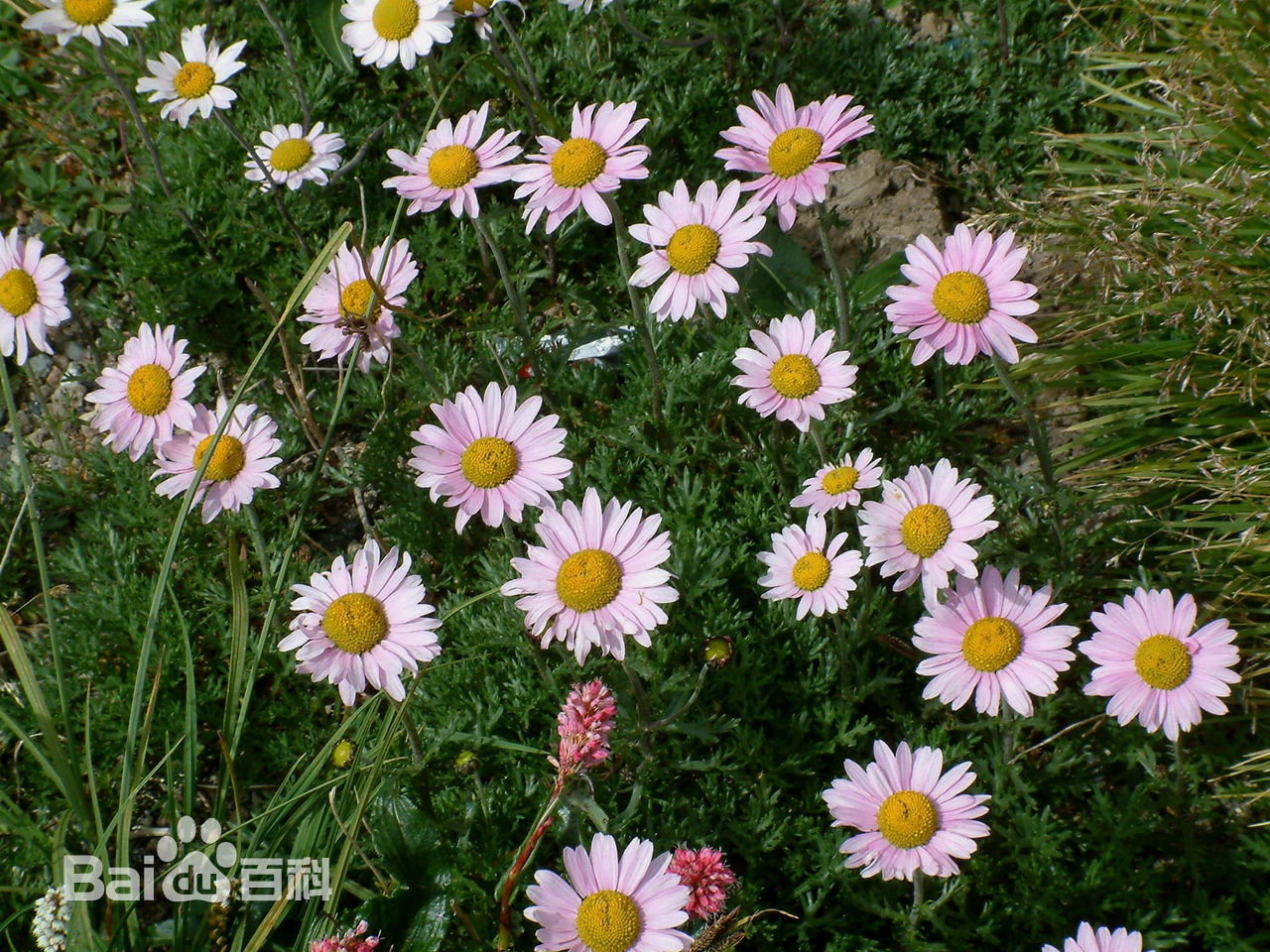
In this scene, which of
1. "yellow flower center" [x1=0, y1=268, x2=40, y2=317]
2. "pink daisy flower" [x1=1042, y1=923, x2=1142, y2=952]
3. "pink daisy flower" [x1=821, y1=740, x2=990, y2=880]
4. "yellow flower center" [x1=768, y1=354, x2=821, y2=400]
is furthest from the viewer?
"yellow flower center" [x1=0, y1=268, x2=40, y2=317]

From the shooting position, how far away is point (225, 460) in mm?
2869

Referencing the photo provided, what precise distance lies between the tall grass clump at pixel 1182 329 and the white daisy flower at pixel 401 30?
2193 millimetres

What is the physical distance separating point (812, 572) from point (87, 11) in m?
3.00

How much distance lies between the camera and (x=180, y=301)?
420 centimetres

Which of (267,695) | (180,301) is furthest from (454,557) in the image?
(180,301)

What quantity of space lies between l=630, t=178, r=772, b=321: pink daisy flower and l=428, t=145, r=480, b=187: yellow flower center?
0.58m

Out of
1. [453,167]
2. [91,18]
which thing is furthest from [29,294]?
[453,167]

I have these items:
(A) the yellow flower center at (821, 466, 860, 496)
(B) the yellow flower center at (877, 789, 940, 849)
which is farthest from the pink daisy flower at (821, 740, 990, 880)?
(A) the yellow flower center at (821, 466, 860, 496)

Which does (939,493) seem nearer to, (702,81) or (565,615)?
(565,615)

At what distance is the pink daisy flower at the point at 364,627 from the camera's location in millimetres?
2486

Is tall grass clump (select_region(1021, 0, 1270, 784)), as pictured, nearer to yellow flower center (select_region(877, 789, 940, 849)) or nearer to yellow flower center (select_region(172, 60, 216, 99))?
yellow flower center (select_region(877, 789, 940, 849))

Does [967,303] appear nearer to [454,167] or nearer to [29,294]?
[454,167]

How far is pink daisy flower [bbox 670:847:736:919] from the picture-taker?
226 centimetres
